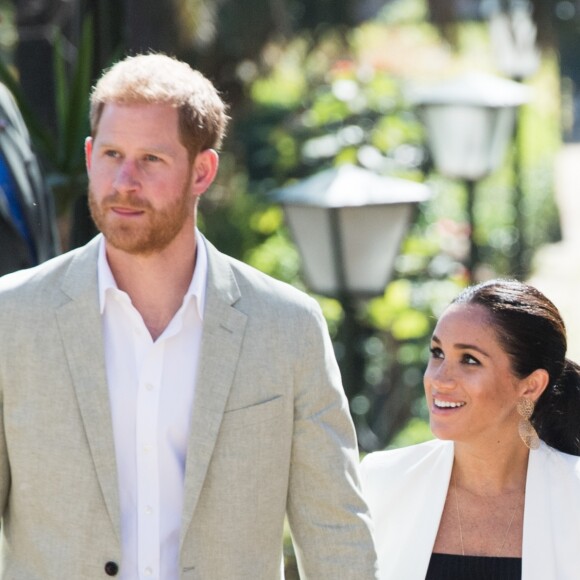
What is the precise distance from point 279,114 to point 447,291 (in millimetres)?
5390

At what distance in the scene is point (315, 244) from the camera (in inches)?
282

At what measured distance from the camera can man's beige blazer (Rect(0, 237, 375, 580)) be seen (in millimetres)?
3057

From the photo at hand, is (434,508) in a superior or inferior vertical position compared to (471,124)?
inferior

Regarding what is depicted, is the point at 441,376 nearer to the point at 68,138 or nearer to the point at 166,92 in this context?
the point at 166,92

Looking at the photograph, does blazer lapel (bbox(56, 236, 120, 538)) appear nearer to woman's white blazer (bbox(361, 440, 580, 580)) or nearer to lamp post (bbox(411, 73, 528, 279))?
woman's white blazer (bbox(361, 440, 580, 580))

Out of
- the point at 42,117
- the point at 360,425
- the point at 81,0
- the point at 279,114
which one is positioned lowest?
the point at 360,425

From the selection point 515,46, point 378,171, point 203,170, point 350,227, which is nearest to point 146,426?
point 203,170

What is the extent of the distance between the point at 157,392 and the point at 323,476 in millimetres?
443

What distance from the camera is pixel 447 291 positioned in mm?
10836

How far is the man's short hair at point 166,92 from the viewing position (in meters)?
3.08

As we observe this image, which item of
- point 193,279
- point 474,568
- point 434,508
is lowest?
point 474,568

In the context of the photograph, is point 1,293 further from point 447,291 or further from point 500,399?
point 447,291

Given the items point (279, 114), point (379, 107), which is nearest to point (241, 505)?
point (379, 107)

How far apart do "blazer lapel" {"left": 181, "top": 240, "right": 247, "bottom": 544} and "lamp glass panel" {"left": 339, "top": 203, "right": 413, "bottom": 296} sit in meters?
3.73
